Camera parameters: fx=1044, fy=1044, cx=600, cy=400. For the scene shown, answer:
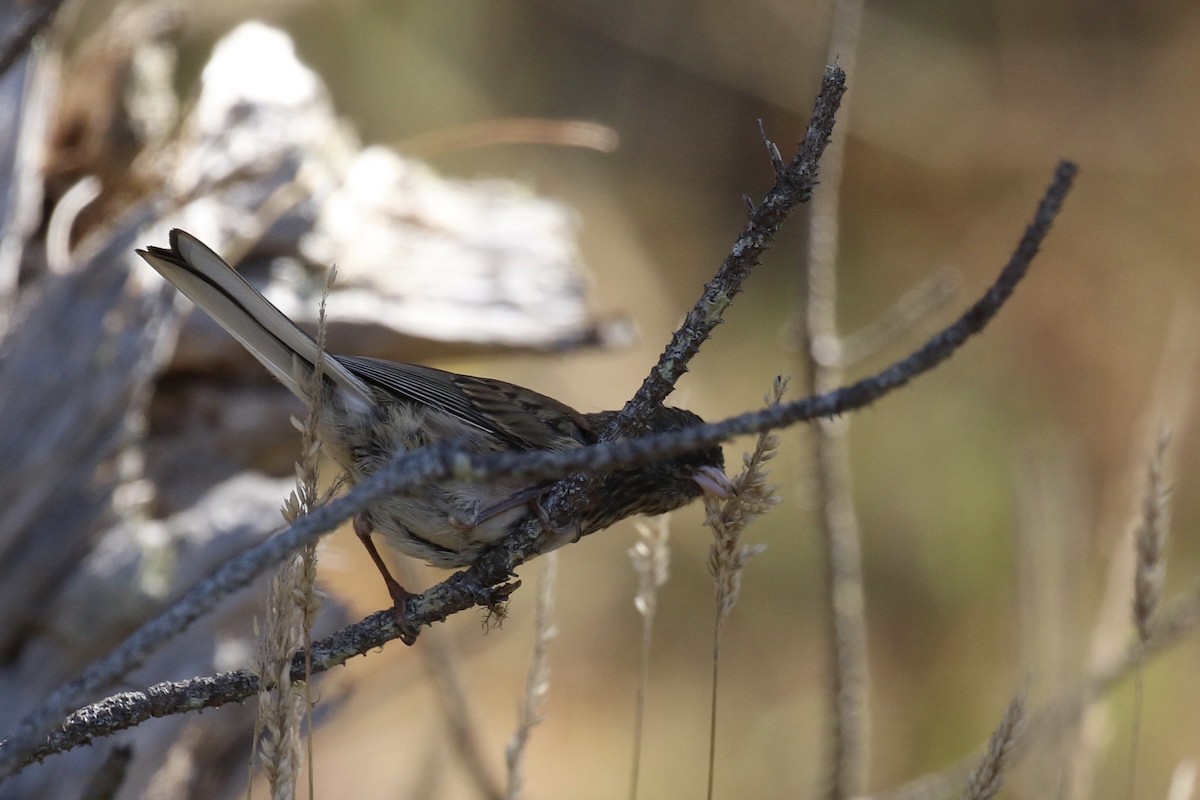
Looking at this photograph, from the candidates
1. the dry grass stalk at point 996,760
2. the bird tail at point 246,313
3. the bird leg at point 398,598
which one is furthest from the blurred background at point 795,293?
the dry grass stalk at point 996,760

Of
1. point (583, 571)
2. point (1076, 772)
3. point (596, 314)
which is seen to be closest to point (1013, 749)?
point (1076, 772)

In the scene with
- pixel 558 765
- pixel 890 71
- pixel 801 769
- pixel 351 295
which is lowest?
pixel 801 769

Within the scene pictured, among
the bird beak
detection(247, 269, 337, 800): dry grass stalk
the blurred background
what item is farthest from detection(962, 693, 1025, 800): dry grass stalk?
the blurred background

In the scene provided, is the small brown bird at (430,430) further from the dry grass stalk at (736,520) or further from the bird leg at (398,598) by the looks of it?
the dry grass stalk at (736,520)

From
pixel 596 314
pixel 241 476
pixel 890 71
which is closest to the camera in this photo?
pixel 241 476

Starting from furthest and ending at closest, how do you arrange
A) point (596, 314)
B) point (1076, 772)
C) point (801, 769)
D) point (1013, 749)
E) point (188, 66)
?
point (188, 66)
point (801, 769)
point (596, 314)
point (1076, 772)
point (1013, 749)

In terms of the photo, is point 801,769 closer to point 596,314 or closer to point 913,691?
point 913,691

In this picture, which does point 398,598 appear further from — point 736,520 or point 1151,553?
point 1151,553
